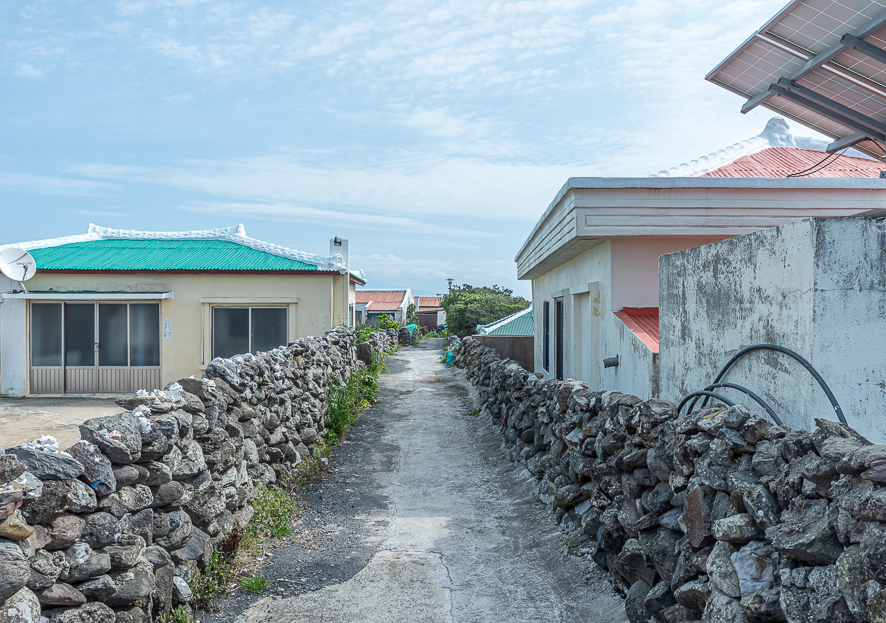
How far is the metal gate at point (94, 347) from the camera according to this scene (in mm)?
16266

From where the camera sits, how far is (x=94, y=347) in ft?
53.6

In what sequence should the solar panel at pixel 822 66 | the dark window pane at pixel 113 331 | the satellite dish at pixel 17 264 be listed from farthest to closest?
1. the dark window pane at pixel 113 331
2. the satellite dish at pixel 17 264
3. the solar panel at pixel 822 66

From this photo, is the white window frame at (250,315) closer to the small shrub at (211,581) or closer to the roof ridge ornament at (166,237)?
the roof ridge ornament at (166,237)

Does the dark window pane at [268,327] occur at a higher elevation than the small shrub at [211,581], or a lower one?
higher

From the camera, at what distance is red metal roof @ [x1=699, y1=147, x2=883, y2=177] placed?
31.2 ft

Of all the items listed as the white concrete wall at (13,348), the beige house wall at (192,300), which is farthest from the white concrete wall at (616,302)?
the white concrete wall at (13,348)

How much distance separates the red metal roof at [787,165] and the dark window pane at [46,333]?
1603 cm

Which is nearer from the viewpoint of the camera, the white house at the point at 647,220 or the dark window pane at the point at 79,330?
the white house at the point at 647,220

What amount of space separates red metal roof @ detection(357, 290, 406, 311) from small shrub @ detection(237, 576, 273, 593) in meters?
47.9

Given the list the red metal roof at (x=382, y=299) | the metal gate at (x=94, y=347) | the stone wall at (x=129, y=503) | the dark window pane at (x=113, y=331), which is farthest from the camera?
the red metal roof at (x=382, y=299)

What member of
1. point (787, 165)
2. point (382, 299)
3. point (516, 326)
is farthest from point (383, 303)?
point (787, 165)

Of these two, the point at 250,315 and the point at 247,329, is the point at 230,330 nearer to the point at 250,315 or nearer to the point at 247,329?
the point at 247,329

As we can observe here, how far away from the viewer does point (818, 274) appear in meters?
3.48

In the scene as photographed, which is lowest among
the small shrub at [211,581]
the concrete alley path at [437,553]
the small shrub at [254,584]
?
the concrete alley path at [437,553]
